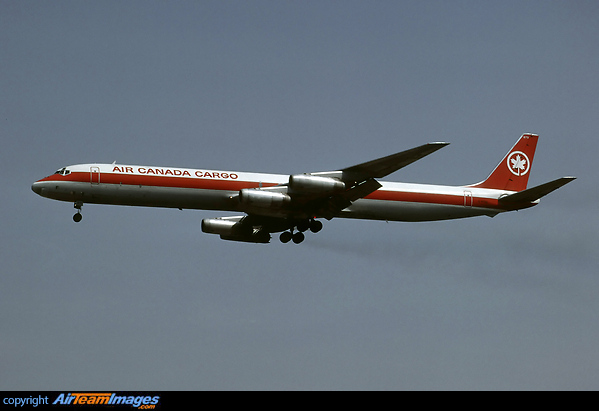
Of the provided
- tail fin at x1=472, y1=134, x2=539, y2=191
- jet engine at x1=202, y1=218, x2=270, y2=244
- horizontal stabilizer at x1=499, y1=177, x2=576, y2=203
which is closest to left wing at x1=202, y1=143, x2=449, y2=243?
jet engine at x1=202, y1=218, x2=270, y2=244

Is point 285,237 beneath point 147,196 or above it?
above

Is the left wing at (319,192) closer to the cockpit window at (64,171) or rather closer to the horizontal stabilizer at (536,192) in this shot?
the horizontal stabilizer at (536,192)

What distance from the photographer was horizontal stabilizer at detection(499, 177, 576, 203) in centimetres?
4973

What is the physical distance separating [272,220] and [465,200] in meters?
12.7

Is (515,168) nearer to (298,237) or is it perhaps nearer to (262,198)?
(298,237)

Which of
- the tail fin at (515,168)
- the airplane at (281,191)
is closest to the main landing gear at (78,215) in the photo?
the airplane at (281,191)

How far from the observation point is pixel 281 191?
163 feet

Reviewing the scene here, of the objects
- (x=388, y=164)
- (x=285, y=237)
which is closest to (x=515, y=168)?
(x=388, y=164)

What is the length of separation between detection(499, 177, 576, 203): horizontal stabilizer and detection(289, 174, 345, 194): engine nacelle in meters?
12.7
